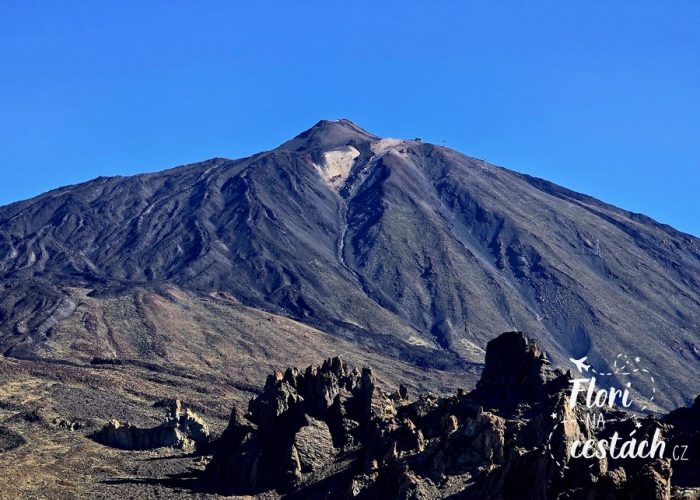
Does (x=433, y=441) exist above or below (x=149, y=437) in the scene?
above

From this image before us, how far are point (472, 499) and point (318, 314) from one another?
5872 inches

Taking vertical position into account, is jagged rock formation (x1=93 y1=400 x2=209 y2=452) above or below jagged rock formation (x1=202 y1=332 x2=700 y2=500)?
below

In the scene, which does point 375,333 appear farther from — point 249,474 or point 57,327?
point 249,474

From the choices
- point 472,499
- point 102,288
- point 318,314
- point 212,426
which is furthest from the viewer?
point 318,314

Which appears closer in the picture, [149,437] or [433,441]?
[433,441]

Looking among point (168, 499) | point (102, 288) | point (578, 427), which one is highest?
point (102, 288)

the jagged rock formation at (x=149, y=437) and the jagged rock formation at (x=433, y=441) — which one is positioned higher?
the jagged rock formation at (x=433, y=441)

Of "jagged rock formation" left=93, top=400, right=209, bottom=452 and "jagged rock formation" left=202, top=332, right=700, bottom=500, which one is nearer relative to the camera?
"jagged rock formation" left=202, top=332, right=700, bottom=500

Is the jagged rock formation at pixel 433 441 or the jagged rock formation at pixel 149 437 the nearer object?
the jagged rock formation at pixel 433 441

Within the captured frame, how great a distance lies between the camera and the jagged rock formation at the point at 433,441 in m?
38.9

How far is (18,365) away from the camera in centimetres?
11738

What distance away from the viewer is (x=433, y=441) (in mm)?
55719

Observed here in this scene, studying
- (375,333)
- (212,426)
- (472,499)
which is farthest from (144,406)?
(375,333)

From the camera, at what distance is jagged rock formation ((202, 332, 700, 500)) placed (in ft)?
128
